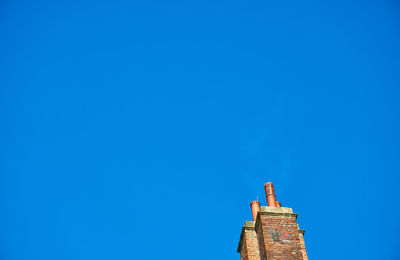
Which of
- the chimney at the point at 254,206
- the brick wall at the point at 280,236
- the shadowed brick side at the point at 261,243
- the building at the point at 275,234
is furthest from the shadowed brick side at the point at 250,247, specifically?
the brick wall at the point at 280,236

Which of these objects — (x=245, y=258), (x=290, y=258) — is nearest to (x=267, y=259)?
(x=290, y=258)

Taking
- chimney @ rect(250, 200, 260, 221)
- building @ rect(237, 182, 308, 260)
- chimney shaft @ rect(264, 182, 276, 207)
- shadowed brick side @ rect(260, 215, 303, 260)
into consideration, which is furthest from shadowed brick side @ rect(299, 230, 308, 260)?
chimney shaft @ rect(264, 182, 276, 207)

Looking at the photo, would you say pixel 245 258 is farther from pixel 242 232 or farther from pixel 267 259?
pixel 267 259

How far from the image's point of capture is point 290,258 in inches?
275

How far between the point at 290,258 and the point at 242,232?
224 centimetres

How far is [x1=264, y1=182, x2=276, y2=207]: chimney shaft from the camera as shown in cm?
838

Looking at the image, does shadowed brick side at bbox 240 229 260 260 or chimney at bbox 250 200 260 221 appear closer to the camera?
shadowed brick side at bbox 240 229 260 260

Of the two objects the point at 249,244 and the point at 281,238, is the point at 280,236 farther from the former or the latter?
the point at 249,244

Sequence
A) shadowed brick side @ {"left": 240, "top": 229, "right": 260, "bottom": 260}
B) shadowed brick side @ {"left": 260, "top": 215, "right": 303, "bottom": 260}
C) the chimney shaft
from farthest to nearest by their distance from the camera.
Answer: shadowed brick side @ {"left": 240, "top": 229, "right": 260, "bottom": 260}, the chimney shaft, shadowed brick side @ {"left": 260, "top": 215, "right": 303, "bottom": 260}

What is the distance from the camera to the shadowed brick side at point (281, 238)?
7.05 metres

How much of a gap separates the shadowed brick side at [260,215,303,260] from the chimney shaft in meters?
0.69

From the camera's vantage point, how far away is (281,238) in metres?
7.34

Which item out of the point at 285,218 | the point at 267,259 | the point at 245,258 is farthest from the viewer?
the point at 245,258

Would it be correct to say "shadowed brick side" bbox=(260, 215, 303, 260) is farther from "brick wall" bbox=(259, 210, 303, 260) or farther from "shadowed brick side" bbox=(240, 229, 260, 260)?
"shadowed brick side" bbox=(240, 229, 260, 260)
